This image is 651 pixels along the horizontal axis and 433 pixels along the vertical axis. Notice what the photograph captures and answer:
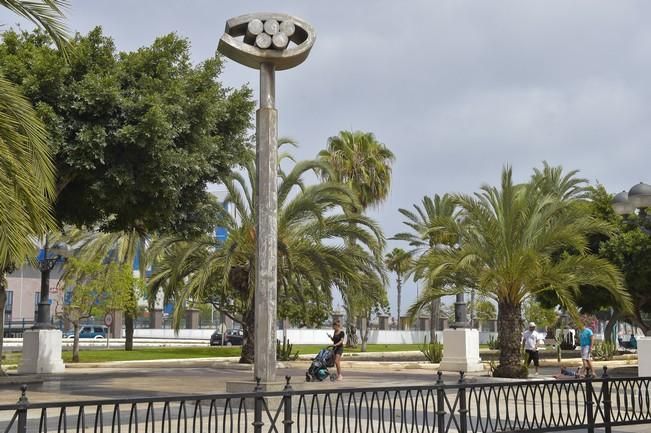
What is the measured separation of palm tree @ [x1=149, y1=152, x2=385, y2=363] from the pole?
10799mm

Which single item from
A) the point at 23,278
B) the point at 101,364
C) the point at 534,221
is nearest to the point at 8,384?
the point at 101,364

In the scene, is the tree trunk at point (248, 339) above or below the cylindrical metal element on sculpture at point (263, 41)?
below

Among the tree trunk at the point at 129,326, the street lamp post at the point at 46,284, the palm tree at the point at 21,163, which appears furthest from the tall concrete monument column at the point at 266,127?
the tree trunk at the point at 129,326

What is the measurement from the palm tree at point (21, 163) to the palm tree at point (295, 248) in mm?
15161

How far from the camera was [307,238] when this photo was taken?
90.9ft

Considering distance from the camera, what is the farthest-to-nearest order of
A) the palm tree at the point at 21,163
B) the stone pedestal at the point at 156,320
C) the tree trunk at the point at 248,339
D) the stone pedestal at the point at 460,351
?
the stone pedestal at the point at 156,320 < the tree trunk at the point at 248,339 < the stone pedestal at the point at 460,351 < the palm tree at the point at 21,163

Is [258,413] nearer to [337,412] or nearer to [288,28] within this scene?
[337,412]

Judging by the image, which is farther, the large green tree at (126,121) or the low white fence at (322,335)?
the low white fence at (322,335)

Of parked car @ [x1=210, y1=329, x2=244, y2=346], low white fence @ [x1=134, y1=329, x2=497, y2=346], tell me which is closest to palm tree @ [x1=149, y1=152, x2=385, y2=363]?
parked car @ [x1=210, y1=329, x2=244, y2=346]

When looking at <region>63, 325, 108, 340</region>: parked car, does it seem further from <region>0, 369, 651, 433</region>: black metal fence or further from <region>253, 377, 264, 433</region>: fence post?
<region>253, 377, 264, 433</region>: fence post

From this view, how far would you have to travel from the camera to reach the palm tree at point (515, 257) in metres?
21.9

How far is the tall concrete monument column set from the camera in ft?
48.7

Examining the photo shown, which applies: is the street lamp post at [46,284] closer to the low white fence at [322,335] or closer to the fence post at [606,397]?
the fence post at [606,397]

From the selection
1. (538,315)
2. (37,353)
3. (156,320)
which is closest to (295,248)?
(37,353)
